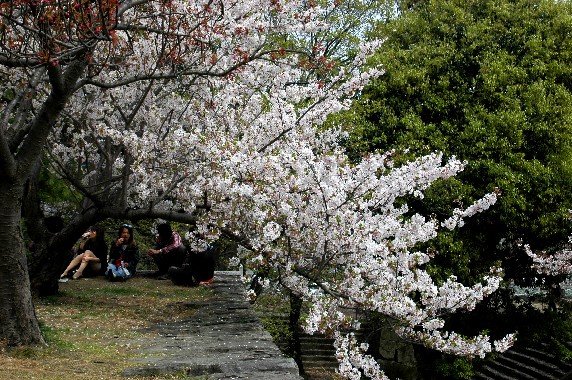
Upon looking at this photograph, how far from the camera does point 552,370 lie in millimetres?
13641

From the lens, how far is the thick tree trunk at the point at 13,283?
667 centimetres

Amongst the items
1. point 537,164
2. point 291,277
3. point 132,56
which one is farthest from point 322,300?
point 537,164

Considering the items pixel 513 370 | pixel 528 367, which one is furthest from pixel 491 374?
pixel 528 367

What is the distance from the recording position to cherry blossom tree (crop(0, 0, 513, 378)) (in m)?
6.73

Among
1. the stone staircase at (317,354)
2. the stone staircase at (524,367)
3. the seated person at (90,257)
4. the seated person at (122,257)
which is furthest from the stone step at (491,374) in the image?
the seated person at (90,257)

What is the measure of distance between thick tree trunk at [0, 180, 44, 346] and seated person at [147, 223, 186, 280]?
5693mm

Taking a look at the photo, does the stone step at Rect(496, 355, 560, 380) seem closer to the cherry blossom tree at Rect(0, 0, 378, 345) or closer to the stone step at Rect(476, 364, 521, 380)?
the stone step at Rect(476, 364, 521, 380)

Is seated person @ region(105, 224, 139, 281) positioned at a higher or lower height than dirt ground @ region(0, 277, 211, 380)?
higher

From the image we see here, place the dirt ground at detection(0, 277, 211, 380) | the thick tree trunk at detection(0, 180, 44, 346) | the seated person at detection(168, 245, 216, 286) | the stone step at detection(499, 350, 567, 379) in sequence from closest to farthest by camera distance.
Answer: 1. the dirt ground at detection(0, 277, 211, 380)
2. the thick tree trunk at detection(0, 180, 44, 346)
3. the seated person at detection(168, 245, 216, 286)
4. the stone step at detection(499, 350, 567, 379)

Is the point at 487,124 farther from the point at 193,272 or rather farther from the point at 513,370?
the point at 193,272

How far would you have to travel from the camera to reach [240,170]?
299 inches

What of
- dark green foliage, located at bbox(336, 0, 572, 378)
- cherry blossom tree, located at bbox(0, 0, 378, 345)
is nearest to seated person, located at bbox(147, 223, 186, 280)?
cherry blossom tree, located at bbox(0, 0, 378, 345)

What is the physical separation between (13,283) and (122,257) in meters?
5.65

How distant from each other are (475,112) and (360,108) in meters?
2.28
